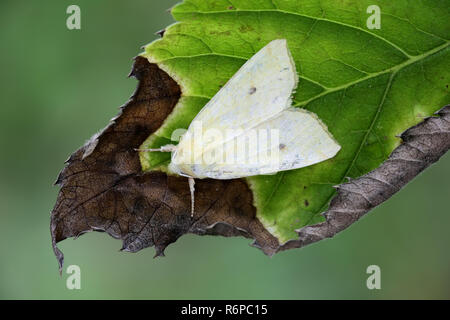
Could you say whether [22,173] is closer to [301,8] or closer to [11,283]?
[11,283]

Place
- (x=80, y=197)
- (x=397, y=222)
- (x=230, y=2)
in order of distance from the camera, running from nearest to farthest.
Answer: (x=230, y=2), (x=80, y=197), (x=397, y=222)

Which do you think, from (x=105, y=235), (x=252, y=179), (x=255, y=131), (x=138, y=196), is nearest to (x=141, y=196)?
(x=138, y=196)

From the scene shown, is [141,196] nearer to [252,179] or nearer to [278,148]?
[252,179]

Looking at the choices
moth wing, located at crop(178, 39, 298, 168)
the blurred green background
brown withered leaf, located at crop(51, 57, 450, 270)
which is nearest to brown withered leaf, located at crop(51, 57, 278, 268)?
brown withered leaf, located at crop(51, 57, 450, 270)

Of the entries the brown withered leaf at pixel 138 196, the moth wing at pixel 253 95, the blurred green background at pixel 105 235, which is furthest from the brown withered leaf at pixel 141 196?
the blurred green background at pixel 105 235

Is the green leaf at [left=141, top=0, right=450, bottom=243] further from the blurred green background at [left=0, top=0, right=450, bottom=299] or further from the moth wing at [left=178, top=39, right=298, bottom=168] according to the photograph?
the blurred green background at [left=0, top=0, right=450, bottom=299]

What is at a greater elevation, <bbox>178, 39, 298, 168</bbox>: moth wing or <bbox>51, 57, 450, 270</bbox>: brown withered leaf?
<bbox>178, 39, 298, 168</bbox>: moth wing

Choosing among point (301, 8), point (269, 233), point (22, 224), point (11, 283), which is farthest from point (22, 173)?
point (301, 8)
